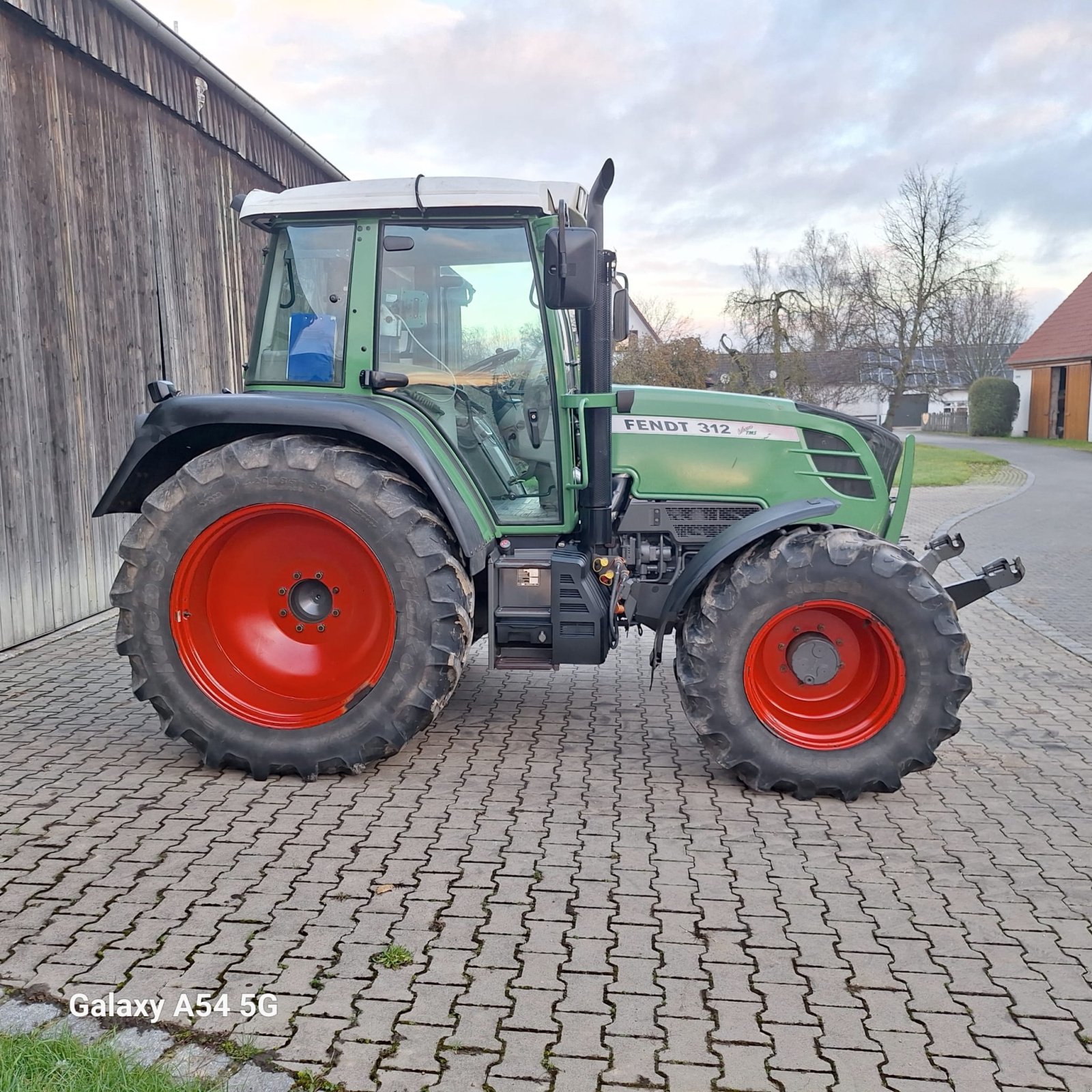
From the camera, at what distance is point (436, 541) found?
450 cm

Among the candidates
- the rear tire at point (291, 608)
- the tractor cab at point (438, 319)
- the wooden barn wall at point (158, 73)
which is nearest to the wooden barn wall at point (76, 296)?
the wooden barn wall at point (158, 73)

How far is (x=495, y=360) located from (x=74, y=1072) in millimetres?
3239

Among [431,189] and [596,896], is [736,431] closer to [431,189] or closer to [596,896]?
[431,189]

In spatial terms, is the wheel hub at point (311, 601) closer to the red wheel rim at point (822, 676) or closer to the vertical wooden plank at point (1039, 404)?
the red wheel rim at point (822, 676)

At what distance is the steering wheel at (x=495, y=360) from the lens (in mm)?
4793

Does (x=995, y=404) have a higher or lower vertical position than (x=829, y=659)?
higher

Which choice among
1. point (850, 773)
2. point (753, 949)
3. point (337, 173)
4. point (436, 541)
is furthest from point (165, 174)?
point (753, 949)

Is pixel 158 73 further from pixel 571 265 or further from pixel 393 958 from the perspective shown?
pixel 393 958

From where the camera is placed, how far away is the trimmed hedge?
42375mm

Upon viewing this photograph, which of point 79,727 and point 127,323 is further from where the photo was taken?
point 127,323

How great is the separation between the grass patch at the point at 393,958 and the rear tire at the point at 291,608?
57.5 inches

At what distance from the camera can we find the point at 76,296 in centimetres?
777

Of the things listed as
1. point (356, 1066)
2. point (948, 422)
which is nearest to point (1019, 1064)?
point (356, 1066)

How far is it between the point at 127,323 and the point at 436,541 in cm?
528
